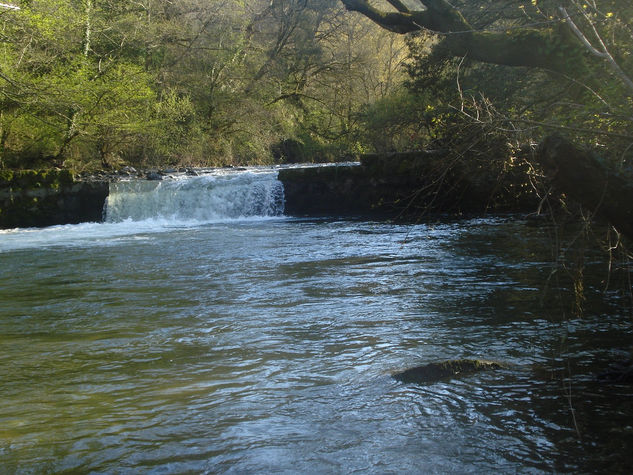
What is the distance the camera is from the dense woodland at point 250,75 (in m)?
11.5

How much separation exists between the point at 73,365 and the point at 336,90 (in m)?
26.6

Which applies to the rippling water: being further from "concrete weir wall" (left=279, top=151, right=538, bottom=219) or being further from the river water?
"concrete weir wall" (left=279, top=151, right=538, bottom=219)

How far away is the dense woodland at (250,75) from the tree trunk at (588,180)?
4.64m

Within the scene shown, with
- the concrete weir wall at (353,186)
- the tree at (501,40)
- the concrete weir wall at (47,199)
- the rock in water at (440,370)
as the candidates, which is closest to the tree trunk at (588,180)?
the rock in water at (440,370)

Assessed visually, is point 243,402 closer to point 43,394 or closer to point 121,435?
point 121,435

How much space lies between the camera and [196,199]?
19188 mm

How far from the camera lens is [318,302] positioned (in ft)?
24.0

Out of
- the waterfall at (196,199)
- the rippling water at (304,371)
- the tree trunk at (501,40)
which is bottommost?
the rippling water at (304,371)

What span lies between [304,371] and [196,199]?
48.6 ft

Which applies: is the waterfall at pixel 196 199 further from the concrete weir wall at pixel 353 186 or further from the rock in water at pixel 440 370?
the rock in water at pixel 440 370

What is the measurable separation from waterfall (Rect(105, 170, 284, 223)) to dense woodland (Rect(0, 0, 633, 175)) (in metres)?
2.88

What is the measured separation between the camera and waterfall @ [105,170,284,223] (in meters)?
18.9

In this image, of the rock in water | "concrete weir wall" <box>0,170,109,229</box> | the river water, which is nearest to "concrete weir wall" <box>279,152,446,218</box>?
"concrete weir wall" <box>0,170,109,229</box>

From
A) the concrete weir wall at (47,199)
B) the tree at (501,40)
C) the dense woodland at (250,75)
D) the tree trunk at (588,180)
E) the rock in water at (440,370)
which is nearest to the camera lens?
the tree trunk at (588,180)
